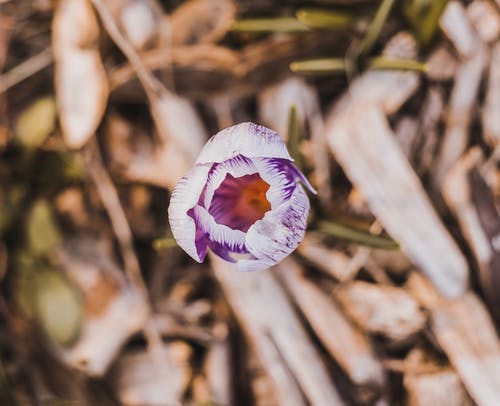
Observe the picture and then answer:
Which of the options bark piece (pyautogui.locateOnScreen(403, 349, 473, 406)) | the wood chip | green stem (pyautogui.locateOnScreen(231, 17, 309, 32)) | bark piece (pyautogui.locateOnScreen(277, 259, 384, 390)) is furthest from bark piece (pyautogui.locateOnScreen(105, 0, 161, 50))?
bark piece (pyautogui.locateOnScreen(403, 349, 473, 406))

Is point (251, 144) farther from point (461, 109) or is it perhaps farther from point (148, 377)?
point (148, 377)

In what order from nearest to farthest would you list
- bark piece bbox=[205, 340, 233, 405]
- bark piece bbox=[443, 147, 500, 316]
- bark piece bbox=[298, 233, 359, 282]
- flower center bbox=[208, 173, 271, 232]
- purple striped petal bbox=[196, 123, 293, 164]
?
1. purple striped petal bbox=[196, 123, 293, 164]
2. flower center bbox=[208, 173, 271, 232]
3. bark piece bbox=[443, 147, 500, 316]
4. bark piece bbox=[298, 233, 359, 282]
5. bark piece bbox=[205, 340, 233, 405]

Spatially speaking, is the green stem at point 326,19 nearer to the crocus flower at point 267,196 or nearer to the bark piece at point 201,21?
the bark piece at point 201,21

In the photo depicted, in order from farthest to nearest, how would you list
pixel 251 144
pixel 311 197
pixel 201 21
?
pixel 201 21, pixel 311 197, pixel 251 144

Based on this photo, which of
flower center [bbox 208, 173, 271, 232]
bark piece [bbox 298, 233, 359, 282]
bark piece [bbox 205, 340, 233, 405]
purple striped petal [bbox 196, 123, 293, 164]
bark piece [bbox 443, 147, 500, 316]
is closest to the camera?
purple striped petal [bbox 196, 123, 293, 164]

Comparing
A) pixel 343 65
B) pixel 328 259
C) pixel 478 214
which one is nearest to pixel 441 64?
pixel 343 65

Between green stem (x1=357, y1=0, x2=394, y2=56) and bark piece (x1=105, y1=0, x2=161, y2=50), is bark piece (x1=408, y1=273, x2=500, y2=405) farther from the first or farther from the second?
bark piece (x1=105, y1=0, x2=161, y2=50)

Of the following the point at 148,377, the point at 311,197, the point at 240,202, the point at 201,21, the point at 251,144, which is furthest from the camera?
the point at 148,377

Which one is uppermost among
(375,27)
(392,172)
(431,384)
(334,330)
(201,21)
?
(201,21)
